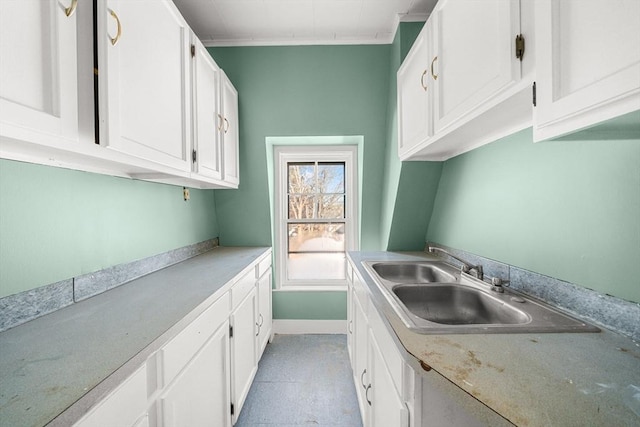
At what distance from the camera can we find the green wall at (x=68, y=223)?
0.86m

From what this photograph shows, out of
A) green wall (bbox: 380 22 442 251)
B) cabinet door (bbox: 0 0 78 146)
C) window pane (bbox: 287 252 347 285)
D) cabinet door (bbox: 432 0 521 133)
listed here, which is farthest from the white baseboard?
cabinet door (bbox: 0 0 78 146)

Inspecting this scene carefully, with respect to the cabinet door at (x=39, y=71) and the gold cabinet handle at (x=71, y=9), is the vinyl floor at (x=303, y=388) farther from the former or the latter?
the gold cabinet handle at (x=71, y=9)

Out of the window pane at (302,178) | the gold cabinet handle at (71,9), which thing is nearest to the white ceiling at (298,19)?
the window pane at (302,178)

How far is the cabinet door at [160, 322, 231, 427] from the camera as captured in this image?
2.77ft

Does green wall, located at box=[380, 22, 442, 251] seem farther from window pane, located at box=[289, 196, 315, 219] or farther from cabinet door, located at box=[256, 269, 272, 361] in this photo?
cabinet door, located at box=[256, 269, 272, 361]

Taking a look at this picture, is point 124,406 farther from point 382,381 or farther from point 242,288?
point 242,288

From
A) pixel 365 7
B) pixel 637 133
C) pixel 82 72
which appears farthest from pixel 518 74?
pixel 365 7

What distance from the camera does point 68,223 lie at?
3.43 ft

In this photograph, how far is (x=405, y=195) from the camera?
2.00 meters

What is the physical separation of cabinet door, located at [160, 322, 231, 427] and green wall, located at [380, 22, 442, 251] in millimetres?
1476

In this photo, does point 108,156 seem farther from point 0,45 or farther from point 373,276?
point 373,276

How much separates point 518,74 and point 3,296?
171 cm

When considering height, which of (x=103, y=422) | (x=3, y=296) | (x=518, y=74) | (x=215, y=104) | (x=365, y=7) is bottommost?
(x=103, y=422)

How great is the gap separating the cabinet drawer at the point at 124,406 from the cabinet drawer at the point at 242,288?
2.43 feet
